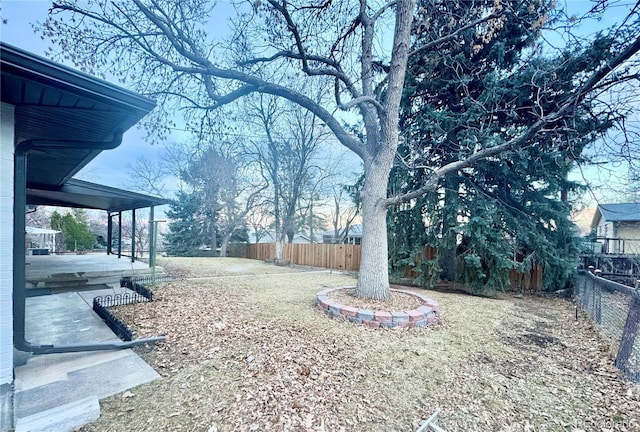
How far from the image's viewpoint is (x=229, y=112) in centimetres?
726

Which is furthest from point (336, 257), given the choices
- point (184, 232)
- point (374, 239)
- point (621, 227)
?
point (621, 227)

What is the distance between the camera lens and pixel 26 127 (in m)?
3.42

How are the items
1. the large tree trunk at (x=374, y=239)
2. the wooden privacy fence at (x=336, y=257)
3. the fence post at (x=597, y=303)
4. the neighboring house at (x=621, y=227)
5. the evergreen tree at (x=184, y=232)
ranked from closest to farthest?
the fence post at (x=597, y=303), the large tree trunk at (x=374, y=239), the wooden privacy fence at (x=336, y=257), the neighboring house at (x=621, y=227), the evergreen tree at (x=184, y=232)

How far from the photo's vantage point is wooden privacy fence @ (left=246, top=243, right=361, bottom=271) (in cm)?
1252

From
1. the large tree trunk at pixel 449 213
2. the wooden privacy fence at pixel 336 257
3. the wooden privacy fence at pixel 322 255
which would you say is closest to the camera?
the large tree trunk at pixel 449 213

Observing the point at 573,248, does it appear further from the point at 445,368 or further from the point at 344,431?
the point at 344,431

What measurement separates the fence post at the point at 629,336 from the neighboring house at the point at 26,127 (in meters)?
5.83

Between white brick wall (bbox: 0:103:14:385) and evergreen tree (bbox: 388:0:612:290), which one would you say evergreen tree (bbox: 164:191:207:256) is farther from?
white brick wall (bbox: 0:103:14:385)

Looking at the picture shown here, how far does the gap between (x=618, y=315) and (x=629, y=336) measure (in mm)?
1093

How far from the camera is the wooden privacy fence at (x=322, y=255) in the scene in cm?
1252

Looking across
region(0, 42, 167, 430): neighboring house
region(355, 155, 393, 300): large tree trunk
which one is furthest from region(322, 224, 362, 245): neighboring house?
region(0, 42, 167, 430): neighboring house

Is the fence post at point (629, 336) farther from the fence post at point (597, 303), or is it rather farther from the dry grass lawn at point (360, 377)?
the fence post at point (597, 303)

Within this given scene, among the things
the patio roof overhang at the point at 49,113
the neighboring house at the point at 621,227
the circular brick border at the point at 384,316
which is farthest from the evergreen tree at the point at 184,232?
the neighboring house at the point at 621,227

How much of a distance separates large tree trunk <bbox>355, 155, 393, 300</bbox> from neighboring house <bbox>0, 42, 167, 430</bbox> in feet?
13.0
